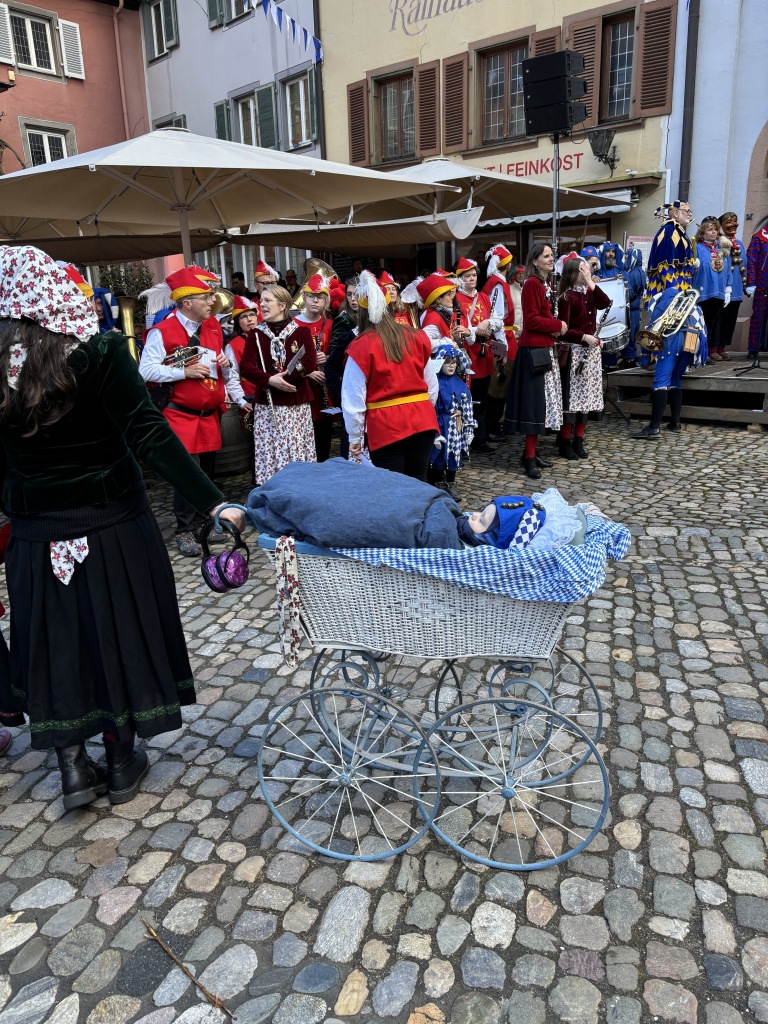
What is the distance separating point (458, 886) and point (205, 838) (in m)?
0.88

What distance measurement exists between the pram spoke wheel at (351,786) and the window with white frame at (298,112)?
1787 cm

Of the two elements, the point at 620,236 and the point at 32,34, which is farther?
the point at 32,34

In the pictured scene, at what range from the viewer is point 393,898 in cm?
232

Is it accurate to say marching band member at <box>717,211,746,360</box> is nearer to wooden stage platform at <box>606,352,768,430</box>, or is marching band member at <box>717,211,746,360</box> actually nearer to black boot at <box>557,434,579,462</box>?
wooden stage platform at <box>606,352,768,430</box>

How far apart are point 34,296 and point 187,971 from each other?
1.96m

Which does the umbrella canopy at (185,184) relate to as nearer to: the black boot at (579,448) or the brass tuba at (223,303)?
the brass tuba at (223,303)

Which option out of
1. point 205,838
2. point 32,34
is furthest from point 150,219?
point 32,34

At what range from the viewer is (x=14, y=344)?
2.28 meters

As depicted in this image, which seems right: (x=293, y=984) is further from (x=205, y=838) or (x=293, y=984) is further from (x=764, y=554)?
(x=764, y=554)

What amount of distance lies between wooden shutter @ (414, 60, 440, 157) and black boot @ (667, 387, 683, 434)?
9235 millimetres

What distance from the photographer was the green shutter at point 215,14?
61.3 feet

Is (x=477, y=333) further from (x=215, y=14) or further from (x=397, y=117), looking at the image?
(x=215, y=14)

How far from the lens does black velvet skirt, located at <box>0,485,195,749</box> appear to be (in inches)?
97.2

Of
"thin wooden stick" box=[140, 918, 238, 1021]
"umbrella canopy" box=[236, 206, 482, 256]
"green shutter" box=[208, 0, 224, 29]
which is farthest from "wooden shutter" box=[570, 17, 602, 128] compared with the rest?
"thin wooden stick" box=[140, 918, 238, 1021]
